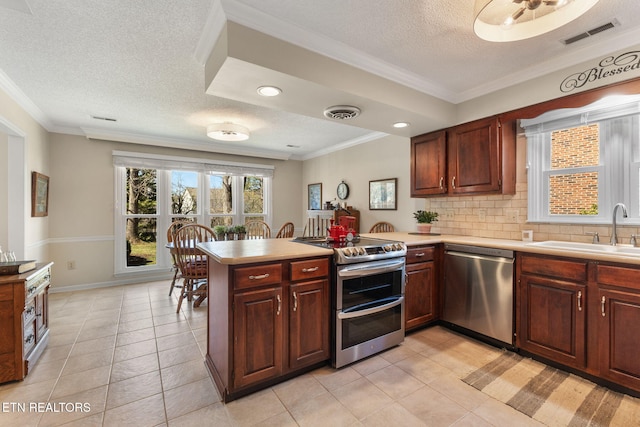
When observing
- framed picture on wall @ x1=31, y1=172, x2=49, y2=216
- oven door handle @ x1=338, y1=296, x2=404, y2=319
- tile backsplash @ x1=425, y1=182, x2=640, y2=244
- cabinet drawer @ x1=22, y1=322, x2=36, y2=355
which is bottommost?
cabinet drawer @ x1=22, y1=322, x2=36, y2=355

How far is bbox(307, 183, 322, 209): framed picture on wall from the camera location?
19.5 feet

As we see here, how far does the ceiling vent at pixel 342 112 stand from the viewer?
8.55 feet

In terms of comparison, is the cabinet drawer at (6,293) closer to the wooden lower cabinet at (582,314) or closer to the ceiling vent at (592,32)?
the wooden lower cabinet at (582,314)

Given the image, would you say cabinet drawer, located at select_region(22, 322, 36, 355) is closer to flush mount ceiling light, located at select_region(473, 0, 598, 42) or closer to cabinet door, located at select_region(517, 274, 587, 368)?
flush mount ceiling light, located at select_region(473, 0, 598, 42)

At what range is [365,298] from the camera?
2307 millimetres

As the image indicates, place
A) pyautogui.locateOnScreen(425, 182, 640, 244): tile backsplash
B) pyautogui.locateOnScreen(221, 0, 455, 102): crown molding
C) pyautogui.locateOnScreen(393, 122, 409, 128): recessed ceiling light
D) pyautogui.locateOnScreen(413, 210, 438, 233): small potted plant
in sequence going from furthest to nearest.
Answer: pyautogui.locateOnScreen(413, 210, 438, 233): small potted plant
pyautogui.locateOnScreen(393, 122, 409, 128): recessed ceiling light
pyautogui.locateOnScreen(425, 182, 640, 244): tile backsplash
pyautogui.locateOnScreen(221, 0, 455, 102): crown molding

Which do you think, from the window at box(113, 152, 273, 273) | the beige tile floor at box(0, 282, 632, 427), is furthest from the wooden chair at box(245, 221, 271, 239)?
the beige tile floor at box(0, 282, 632, 427)

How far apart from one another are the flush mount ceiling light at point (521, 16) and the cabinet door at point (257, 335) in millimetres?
1939

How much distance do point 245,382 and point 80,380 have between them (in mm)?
1260

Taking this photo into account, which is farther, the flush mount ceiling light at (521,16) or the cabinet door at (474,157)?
the cabinet door at (474,157)

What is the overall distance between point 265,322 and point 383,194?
3.04m

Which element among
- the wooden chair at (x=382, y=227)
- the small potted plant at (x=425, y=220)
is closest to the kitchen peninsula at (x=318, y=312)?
the small potted plant at (x=425, y=220)

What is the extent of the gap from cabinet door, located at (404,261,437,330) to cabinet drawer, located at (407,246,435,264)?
0.04 meters

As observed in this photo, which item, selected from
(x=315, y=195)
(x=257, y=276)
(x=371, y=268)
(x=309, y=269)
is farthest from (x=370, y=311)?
(x=315, y=195)
